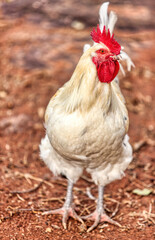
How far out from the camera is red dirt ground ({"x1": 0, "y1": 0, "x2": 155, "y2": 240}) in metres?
3.93

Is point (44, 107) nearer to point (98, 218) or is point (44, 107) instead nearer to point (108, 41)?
point (98, 218)

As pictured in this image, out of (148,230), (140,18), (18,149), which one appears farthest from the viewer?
(140,18)

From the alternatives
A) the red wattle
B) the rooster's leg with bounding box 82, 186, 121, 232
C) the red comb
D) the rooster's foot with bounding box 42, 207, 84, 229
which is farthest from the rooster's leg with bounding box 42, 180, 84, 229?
the red comb

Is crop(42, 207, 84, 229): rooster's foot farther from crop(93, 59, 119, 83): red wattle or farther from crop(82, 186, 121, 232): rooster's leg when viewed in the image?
crop(93, 59, 119, 83): red wattle

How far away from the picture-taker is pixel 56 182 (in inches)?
197

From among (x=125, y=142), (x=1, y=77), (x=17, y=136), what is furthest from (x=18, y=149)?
(x=125, y=142)

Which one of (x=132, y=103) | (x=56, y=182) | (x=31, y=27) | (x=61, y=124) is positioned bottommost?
(x=56, y=182)

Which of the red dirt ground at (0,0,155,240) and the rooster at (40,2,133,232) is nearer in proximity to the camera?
the rooster at (40,2,133,232)

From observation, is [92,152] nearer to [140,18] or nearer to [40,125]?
[40,125]

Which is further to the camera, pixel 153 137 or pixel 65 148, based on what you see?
pixel 153 137

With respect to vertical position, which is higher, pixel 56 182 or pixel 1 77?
pixel 1 77

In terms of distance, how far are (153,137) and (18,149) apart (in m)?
2.51

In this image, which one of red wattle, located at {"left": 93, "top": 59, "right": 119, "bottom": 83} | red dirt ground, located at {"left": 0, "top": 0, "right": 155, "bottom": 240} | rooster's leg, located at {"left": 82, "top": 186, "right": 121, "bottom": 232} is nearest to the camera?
red wattle, located at {"left": 93, "top": 59, "right": 119, "bottom": 83}

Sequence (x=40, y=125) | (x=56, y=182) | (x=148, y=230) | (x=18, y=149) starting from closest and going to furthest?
(x=148, y=230) → (x=56, y=182) → (x=18, y=149) → (x=40, y=125)
